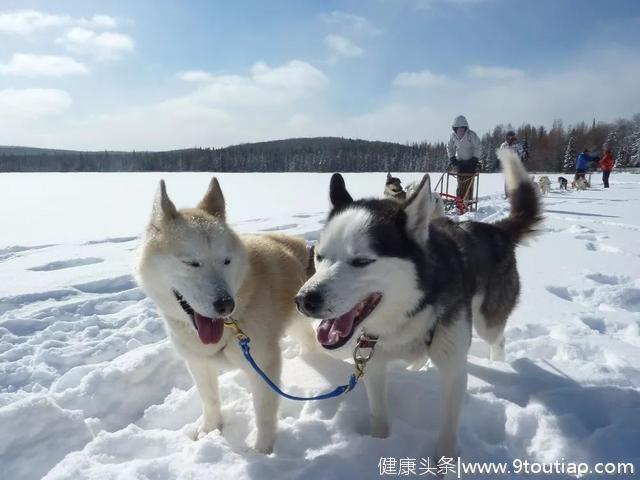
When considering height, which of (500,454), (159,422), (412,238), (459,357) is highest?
(412,238)

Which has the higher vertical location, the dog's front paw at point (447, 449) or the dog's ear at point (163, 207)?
the dog's ear at point (163, 207)

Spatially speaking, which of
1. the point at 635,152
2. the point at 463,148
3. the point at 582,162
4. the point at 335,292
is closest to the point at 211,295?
the point at 335,292

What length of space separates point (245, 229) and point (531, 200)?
7.86 metres

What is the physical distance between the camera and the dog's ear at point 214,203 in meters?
2.99

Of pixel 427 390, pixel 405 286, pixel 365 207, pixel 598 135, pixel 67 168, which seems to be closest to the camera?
pixel 405 286

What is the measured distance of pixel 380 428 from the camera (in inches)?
103

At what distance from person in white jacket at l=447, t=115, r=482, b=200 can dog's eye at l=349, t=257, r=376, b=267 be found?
9.20 metres

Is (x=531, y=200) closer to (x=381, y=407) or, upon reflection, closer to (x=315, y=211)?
(x=381, y=407)

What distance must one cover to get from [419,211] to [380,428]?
138 centimetres

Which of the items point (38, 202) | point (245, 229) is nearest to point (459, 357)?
point (245, 229)

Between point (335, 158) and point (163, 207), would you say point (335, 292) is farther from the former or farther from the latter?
point (335, 158)

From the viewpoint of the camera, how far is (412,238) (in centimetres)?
241

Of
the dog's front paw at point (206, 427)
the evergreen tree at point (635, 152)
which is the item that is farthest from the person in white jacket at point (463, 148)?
the evergreen tree at point (635, 152)

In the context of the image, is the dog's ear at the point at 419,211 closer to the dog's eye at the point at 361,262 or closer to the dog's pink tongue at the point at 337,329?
the dog's eye at the point at 361,262
